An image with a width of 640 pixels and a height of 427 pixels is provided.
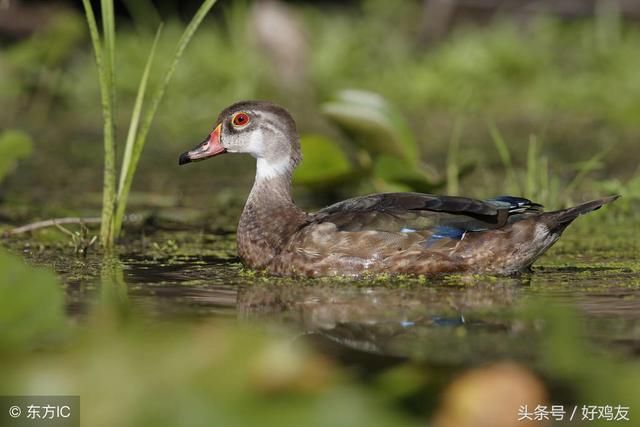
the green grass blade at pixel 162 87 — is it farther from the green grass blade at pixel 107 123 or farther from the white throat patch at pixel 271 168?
the white throat patch at pixel 271 168

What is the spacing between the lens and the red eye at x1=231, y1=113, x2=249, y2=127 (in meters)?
6.54

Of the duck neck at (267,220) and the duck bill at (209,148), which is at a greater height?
the duck bill at (209,148)

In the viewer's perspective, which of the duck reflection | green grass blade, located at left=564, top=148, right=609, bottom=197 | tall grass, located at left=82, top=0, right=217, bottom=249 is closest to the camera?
the duck reflection

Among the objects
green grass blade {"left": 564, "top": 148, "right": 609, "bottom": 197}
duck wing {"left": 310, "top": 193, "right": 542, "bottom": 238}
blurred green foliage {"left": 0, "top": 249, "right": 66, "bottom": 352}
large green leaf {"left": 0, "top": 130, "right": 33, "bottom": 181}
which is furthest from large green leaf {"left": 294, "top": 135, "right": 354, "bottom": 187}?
blurred green foliage {"left": 0, "top": 249, "right": 66, "bottom": 352}

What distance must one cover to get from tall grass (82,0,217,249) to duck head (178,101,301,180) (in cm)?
40

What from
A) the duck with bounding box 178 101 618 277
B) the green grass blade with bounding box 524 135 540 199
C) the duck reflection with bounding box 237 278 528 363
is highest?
the green grass blade with bounding box 524 135 540 199

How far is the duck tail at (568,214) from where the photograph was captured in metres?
5.68

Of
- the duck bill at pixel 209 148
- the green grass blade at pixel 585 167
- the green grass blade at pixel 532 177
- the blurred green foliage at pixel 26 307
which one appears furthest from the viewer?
the green grass blade at pixel 532 177

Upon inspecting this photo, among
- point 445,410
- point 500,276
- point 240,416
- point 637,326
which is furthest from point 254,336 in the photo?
point 500,276

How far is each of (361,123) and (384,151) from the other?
0.31m

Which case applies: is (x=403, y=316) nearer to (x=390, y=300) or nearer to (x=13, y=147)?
(x=390, y=300)

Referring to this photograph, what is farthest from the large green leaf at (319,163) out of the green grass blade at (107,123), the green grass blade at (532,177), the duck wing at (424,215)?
the duck wing at (424,215)

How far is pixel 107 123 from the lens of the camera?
6.05 m

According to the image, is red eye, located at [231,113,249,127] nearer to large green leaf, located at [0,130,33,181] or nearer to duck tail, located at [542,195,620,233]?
large green leaf, located at [0,130,33,181]
